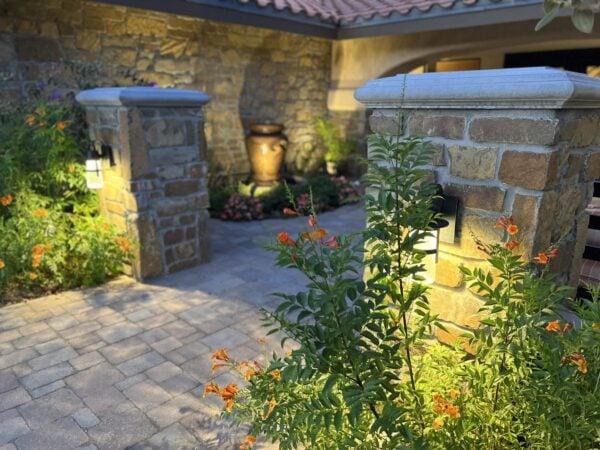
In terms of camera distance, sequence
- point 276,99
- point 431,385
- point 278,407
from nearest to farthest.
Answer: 1. point 278,407
2. point 431,385
3. point 276,99

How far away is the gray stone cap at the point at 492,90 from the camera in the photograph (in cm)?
145

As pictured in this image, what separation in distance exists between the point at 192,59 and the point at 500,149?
5819 millimetres

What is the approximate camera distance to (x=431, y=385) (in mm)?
1638

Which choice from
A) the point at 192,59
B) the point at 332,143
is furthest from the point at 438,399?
the point at 332,143

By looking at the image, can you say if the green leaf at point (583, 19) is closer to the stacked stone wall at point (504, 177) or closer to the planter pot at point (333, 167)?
the stacked stone wall at point (504, 177)

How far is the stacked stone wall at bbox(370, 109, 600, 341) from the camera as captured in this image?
1567 mm

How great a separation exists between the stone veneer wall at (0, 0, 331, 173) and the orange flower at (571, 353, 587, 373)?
567cm

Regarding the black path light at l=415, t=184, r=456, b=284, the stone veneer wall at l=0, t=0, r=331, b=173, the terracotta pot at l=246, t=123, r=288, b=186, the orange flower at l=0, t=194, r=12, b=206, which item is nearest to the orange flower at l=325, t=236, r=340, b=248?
the black path light at l=415, t=184, r=456, b=284

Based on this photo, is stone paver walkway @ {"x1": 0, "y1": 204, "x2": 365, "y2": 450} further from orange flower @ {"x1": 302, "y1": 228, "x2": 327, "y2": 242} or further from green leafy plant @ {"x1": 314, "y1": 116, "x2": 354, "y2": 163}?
green leafy plant @ {"x1": 314, "y1": 116, "x2": 354, "y2": 163}

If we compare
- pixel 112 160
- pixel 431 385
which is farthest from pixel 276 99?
pixel 431 385

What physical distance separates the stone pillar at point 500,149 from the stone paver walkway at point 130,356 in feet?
4.21

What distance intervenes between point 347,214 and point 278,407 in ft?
17.6

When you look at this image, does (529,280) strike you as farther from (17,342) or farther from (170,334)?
(17,342)

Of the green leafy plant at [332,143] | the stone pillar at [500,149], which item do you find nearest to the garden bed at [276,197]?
the green leafy plant at [332,143]
